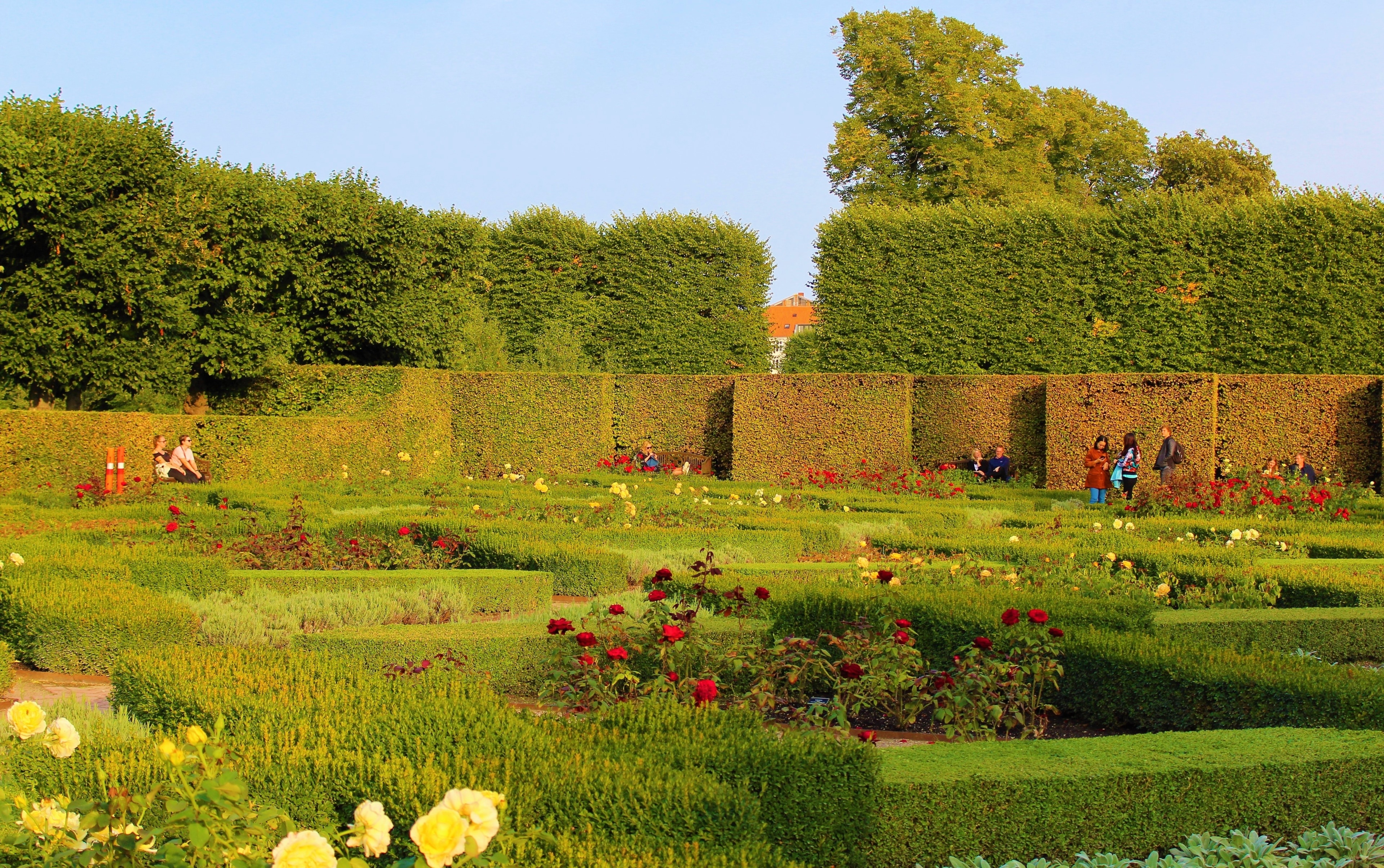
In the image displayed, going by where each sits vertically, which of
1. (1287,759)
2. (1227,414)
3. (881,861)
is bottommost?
(881,861)

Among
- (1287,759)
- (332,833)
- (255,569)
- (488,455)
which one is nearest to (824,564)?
(255,569)

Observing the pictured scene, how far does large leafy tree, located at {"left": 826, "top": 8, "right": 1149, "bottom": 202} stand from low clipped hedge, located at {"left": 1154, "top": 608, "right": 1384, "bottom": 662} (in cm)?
2432

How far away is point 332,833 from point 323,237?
18400mm

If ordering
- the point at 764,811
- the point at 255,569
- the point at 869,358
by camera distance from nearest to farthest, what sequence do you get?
the point at 764,811 < the point at 255,569 < the point at 869,358

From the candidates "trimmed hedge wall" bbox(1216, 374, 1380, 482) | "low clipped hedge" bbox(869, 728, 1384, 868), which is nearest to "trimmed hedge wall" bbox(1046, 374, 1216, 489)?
"trimmed hedge wall" bbox(1216, 374, 1380, 482)

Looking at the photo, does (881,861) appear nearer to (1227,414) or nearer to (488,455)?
(1227,414)

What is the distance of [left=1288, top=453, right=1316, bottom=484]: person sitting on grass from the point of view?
15422 millimetres

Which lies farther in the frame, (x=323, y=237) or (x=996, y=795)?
(x=323, y=237)

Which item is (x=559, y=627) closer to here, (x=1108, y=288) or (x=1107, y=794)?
(x=1107, y=794)

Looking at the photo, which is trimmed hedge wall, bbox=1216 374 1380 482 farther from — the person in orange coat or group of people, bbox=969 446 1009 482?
the person in orange coat

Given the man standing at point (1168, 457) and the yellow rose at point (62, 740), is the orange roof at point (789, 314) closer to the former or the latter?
the man standing at point (1168, 457)

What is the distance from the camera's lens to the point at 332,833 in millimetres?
3500

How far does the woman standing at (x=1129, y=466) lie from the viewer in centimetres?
1534

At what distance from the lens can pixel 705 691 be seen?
14.3 ft
